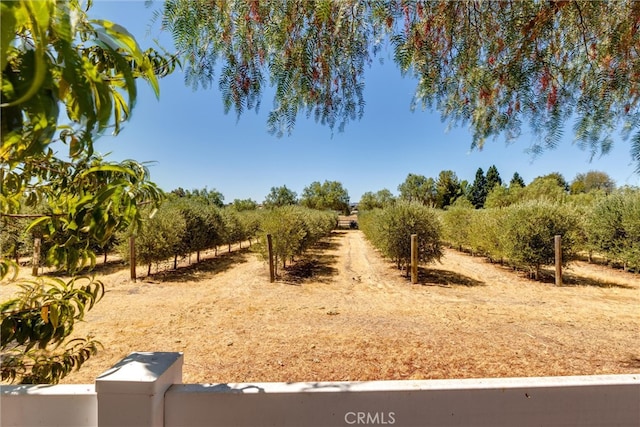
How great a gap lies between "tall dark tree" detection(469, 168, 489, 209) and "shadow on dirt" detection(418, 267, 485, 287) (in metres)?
40.7

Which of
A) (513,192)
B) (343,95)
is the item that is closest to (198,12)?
(343,95)

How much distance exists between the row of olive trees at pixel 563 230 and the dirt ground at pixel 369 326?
0.94 m

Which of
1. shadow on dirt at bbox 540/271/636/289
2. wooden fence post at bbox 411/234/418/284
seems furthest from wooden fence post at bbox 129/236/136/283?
shadow on dirt at bbox 540/271/636/289

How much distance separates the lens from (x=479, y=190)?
152 feet

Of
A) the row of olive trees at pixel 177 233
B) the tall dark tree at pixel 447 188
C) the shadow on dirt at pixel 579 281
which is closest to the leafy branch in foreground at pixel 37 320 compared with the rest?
the row of olive trees at pixel 177 233

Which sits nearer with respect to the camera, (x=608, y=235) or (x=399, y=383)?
(x=399, y=383)

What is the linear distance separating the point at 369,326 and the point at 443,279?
205 inches

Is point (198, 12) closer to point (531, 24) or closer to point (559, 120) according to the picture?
point (531, 24)

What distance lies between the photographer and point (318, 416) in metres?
0.92

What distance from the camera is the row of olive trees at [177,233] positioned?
8922 mm

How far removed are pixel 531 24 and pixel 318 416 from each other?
101 inches

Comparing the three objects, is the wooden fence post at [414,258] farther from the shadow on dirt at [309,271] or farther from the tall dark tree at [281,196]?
the tall dark tree at [281,196]

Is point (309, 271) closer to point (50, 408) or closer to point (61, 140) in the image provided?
point (50, 408)

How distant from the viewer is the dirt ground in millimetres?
3199
